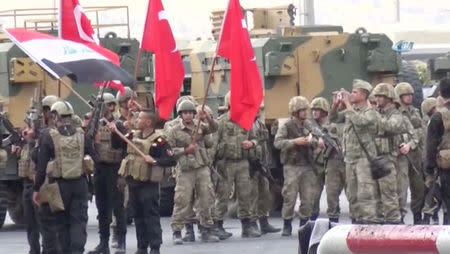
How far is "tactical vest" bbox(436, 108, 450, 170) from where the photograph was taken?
13953mm

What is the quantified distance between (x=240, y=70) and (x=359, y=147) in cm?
151

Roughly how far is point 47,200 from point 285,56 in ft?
24.0

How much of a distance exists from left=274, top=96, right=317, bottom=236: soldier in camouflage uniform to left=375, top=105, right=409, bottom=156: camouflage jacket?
3.85ft

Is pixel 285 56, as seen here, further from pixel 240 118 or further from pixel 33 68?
pixel 240 118

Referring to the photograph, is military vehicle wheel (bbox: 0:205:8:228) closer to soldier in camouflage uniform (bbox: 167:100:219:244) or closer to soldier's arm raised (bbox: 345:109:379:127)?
soldier in camouflage uniform (bbox: 167:100:219:244)

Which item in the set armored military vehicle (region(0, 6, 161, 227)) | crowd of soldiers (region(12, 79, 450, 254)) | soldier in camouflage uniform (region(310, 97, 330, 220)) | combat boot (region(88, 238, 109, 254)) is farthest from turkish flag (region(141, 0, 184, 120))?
armored military vehicle (region(0, 6, 161, 227))

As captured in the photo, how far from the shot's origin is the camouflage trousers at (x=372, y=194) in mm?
16439

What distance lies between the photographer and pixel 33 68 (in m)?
21.0

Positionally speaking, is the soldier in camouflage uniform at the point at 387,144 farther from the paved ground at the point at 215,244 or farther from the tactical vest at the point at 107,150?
the tactical vest at the point at 107,150

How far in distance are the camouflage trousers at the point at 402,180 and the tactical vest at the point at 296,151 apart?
98 centimetres

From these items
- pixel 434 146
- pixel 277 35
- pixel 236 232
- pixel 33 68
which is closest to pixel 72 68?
pixel 434 146

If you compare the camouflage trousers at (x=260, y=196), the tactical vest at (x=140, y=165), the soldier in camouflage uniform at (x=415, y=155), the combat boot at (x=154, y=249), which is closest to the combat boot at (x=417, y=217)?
the soldier in camouflage uniform at (x=415, y=155)

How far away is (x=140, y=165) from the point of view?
49.8 feet

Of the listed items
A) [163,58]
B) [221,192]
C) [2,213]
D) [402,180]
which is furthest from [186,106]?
[2,213]
